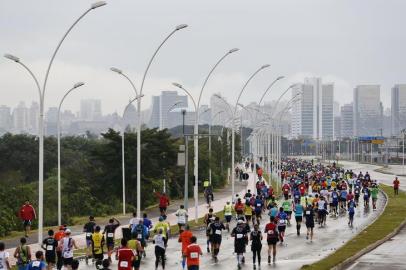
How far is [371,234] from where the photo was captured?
101 feet

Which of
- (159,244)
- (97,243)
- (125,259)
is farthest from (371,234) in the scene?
(125,259)

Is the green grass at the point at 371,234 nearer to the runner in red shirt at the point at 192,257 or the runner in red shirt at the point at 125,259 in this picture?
the runner in red shirt at the point at 192,257

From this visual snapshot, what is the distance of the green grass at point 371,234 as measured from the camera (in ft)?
72.7

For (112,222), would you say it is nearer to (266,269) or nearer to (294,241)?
(266,269)

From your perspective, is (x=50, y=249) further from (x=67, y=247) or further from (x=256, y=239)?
(x=256, y=239)

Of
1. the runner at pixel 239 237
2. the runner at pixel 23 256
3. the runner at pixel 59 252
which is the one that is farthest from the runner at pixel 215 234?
the runner at pixel 23 256

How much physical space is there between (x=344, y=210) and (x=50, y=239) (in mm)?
25724

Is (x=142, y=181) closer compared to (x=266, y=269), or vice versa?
(x=266, y=269)

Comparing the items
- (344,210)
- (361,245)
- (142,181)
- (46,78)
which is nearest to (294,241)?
(361,245)

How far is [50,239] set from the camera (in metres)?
20.2

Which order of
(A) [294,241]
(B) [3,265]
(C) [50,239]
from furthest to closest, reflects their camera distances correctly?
1. (A) [294,241]
2. (C) [50,239]
3. (B) [3,265]

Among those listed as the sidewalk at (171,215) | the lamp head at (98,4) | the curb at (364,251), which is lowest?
the sidewalk at (171,215)

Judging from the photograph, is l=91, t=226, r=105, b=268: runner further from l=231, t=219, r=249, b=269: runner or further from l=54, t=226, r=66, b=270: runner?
l=231, t=219, r=249, b=269: runner

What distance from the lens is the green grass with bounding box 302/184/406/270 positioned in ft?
72.7
